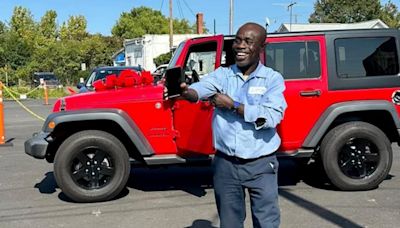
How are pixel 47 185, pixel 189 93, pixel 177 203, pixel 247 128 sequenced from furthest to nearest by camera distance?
pixel 47 185
pixel 177 203
pixel 189 93
pixel 247 128

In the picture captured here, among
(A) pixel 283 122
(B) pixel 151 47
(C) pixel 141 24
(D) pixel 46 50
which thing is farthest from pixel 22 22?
(A) pixel 283 122

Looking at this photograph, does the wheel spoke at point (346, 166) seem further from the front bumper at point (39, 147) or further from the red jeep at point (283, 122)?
the front bumper at point (39, 147)

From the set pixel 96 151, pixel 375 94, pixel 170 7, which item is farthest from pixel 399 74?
pixel 170 7

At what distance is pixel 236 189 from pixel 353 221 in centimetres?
247

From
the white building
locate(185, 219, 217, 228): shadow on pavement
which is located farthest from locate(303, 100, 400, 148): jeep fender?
the white building

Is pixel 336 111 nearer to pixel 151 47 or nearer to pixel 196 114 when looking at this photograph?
pixel 196 114

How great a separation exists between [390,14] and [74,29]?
145ft

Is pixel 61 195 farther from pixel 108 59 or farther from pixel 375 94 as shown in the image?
pixel 108 59

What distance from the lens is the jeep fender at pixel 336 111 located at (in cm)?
635

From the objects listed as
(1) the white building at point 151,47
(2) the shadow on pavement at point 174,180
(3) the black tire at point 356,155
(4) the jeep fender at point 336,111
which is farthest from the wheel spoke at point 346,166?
(1) the white building at point 151,47

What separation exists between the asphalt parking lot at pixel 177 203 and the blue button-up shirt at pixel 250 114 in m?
2.16

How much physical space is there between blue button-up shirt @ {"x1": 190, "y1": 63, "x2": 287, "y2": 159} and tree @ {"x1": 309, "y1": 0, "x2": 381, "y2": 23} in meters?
71.8

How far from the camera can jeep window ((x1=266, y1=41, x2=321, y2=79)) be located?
6461 mm

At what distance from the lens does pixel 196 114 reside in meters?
6.13
